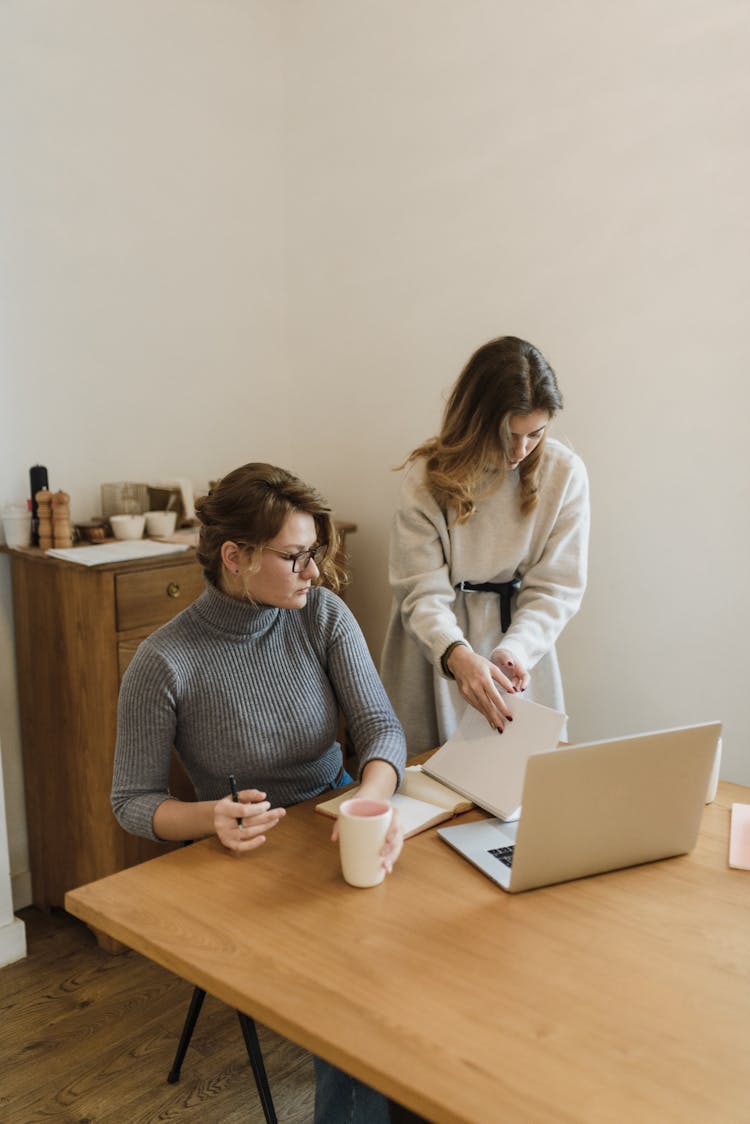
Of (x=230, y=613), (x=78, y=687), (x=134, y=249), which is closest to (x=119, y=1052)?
(x=78, y=687)

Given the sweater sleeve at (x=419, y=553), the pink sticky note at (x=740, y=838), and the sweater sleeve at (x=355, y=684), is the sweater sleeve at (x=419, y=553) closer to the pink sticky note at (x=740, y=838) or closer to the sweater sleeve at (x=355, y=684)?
the sweater sleeve at (x=355, y=684)

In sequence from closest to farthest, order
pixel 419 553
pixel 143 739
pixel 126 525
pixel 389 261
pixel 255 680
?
1. pixel 143 739
2. pixel 255 680
3. pixel 419 553
4. pixel 126 525
5. pixel 389 261

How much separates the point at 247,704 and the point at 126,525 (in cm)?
125

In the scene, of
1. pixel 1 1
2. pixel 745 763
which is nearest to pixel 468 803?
pixel 745 763

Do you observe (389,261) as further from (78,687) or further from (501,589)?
(78,687)

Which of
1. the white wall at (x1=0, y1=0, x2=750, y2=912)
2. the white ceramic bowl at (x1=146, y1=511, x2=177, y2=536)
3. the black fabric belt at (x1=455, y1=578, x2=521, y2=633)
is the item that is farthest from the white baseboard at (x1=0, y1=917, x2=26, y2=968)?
the black fabric belt at (x1=455, y1=578, x2=521, y2=633)

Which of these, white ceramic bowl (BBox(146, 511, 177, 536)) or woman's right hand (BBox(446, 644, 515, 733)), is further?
white ceramic bowl (BBox(146, 511, 177, 536))

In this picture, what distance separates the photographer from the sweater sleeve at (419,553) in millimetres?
2014

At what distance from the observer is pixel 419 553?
2.05 m

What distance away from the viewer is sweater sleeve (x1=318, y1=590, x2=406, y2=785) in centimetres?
167

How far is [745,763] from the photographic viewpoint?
244 centimetres

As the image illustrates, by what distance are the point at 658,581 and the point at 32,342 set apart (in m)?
1.84

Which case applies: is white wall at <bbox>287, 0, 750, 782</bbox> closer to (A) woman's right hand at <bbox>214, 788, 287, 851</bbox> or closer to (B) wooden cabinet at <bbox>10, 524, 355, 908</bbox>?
(B) wooden cabinet at <bbox>10, 524, 355, 908</bbox>

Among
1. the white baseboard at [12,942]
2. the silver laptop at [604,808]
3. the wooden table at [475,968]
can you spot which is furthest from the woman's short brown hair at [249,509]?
the white baseboard at [12,942]
